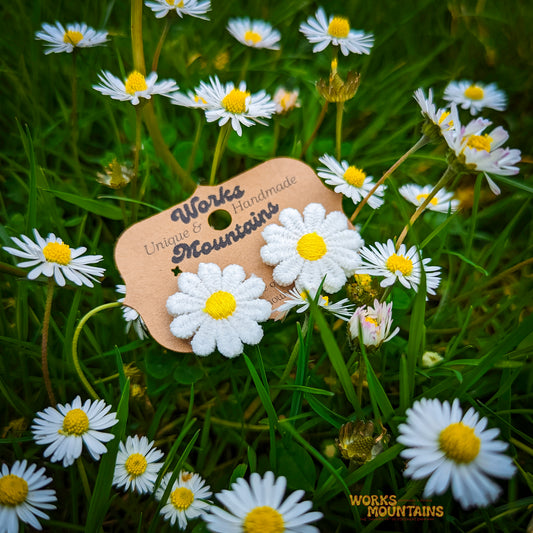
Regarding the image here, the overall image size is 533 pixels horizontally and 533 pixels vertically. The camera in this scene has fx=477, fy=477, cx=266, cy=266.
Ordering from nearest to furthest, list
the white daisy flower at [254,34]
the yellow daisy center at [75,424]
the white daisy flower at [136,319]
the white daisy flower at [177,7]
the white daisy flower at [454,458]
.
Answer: the white daisy flower at [454,458] < the yellow daisy center at [75,424] < the white daisy flower at [136,319] < the white daisy flower at [177,7] < the white daisy flower at [254,34]

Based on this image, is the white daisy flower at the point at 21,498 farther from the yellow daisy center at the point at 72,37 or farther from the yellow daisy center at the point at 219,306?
the yellow daisy center at the point at 72,37

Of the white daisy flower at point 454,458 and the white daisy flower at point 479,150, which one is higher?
the white daisy flower at point 479,150

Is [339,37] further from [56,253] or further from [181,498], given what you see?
[181,498]

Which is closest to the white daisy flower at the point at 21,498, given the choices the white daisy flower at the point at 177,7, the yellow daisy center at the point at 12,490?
the yellow daisy center at the point at 12,490

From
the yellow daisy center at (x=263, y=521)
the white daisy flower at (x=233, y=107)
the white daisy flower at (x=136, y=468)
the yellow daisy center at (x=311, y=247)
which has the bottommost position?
the yellow daisy center at (x=263, y=521)

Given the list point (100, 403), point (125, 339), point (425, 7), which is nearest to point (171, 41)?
point (425, 7)

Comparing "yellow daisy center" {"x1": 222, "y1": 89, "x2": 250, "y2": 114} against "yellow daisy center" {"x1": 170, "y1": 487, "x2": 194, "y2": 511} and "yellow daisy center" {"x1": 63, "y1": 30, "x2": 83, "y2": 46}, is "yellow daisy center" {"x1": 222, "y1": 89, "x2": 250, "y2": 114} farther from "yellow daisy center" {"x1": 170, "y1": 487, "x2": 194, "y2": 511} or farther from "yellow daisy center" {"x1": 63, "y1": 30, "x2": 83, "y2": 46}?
"yellow daisy center" {"x1": 170, "y1": 487, "x2": 194, "y2": 511}
